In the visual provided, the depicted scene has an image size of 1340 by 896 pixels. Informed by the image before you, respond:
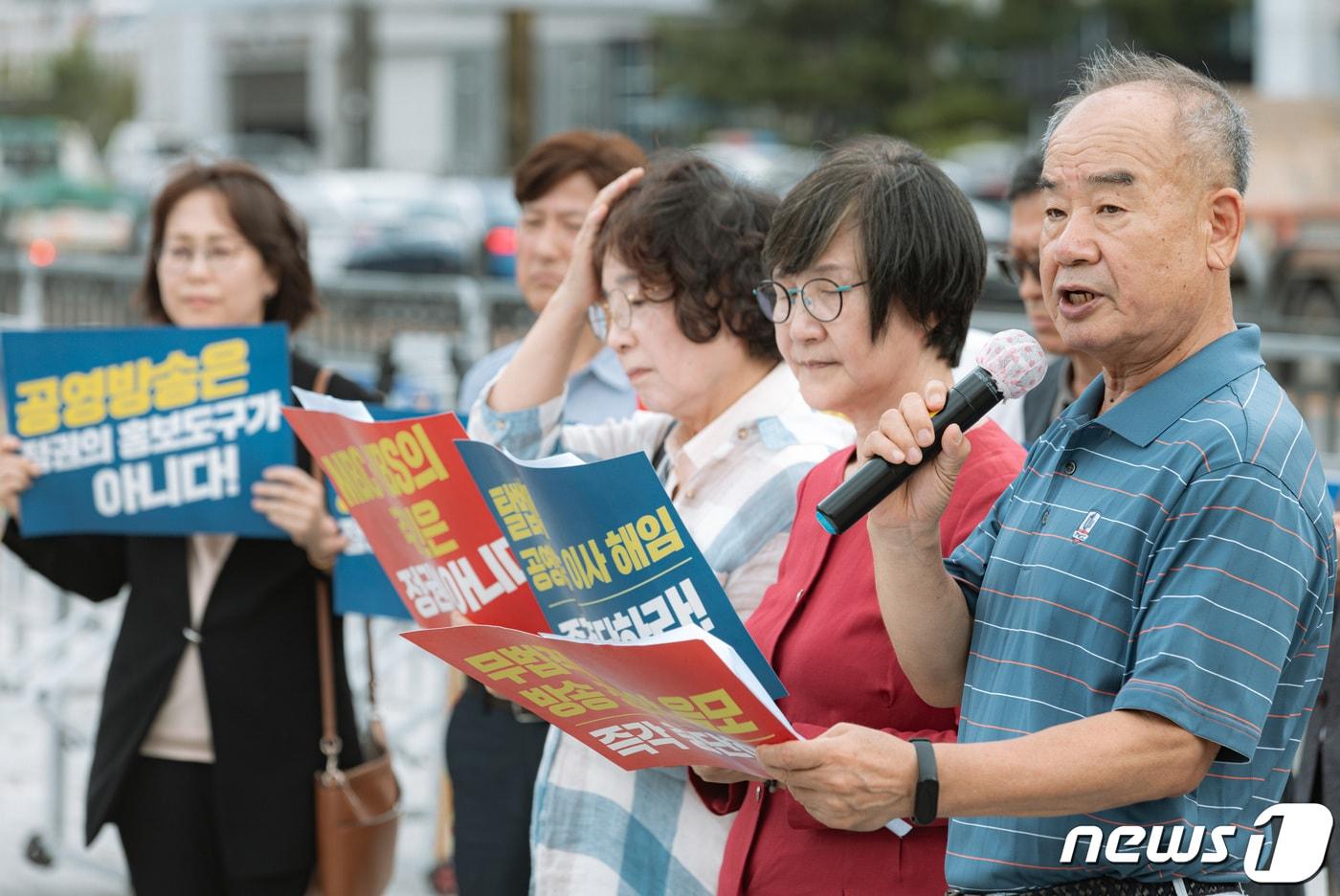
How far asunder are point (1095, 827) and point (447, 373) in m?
4.47

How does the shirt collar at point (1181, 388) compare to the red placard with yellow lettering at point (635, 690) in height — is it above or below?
above

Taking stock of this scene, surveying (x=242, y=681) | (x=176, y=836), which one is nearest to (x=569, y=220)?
(x=242, y=681)

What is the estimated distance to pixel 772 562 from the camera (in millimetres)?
2787

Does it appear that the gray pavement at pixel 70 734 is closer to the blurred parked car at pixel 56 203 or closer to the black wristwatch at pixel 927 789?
the black wristwatch at pixel 927 789

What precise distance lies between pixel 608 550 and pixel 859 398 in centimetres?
43

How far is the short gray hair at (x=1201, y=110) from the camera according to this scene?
1.99 m

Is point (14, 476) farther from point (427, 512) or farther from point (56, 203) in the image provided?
point (56, 203)

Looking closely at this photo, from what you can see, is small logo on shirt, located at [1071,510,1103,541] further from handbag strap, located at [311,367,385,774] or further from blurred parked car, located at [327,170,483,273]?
blurred parked car, located at [327,170,483,273]

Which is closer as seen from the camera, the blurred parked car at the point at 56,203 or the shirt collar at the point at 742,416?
the shirt collar at the point at 742,416

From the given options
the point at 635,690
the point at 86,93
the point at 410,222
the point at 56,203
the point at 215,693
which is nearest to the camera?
the point at 635,690

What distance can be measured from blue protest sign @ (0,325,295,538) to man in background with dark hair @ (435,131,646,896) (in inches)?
21.8

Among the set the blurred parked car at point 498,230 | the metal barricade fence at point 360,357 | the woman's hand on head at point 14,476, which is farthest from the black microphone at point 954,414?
the blurred parked car at point 498,230

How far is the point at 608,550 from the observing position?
2461 mm

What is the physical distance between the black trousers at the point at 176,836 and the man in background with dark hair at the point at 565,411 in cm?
46
